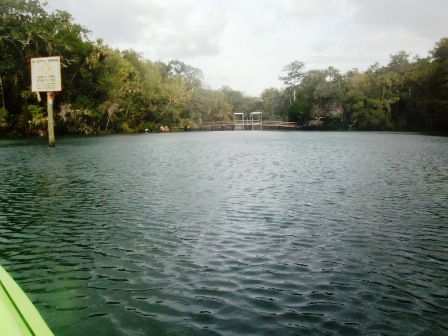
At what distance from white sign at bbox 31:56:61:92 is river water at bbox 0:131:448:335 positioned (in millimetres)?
23806

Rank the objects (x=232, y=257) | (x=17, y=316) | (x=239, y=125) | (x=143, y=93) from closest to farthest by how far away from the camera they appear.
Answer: (x=17, y=316)
(x=232, y=257)
(x=143, y=93)
(x=239, y=125)

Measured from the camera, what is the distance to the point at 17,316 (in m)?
2.70

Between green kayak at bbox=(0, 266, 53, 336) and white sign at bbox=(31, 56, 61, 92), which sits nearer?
green kayak at bbox=(0, 266, 53, 336)

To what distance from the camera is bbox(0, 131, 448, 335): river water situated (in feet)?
17.1

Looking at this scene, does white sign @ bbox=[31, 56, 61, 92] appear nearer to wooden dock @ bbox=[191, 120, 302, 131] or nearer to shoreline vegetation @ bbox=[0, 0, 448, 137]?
shoreline vegetation @ bbox=[0, 0, 448, 137]

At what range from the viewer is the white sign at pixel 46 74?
36906mm

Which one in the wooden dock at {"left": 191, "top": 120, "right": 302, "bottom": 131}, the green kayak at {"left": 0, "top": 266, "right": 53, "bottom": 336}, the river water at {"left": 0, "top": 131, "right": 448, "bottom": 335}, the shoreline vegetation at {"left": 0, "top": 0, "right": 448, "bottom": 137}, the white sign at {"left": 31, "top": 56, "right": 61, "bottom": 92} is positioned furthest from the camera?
the wooden dock at {"left": 191, "top": 120, "right": 302, "bottom": 131}

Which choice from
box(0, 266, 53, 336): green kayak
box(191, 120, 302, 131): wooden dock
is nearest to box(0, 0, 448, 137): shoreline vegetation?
box(191, 120, 302, 131): wooden dock

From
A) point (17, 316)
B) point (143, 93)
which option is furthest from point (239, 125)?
point (17, 316)

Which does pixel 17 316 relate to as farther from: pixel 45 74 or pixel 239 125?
pixel 239 125

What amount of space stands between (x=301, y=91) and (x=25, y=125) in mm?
85966

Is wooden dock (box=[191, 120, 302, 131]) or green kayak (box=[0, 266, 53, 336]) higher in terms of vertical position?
wooden dock (box=[191, 120, 302, 131])

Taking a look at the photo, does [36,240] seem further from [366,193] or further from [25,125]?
[25,125]

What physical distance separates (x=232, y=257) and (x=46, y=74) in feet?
116
